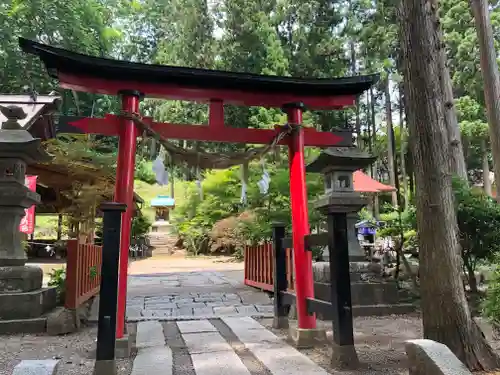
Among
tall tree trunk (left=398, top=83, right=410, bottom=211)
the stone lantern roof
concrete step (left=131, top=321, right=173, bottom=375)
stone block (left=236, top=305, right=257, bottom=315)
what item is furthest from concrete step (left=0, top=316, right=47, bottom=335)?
tall tree trunk (left=398, top=83, right=410, bottom=211)

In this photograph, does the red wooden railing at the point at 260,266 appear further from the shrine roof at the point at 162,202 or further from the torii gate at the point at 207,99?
the shrine roof at the point at 162,202

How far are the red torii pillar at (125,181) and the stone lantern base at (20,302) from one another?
5.61 feet

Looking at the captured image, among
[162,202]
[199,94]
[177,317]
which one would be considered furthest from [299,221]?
[162,202]

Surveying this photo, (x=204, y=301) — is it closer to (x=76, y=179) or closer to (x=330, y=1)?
(x=76, y=179)

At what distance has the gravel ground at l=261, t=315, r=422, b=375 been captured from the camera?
13.7 ft

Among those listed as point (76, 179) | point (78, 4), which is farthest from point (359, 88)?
point (78, 4)

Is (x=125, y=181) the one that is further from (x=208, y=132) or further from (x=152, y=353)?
(x=152, y=353)

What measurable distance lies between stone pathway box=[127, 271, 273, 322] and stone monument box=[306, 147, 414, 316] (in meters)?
1.47

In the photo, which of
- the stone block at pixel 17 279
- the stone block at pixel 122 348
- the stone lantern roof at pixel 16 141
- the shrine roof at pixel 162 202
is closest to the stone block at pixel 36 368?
the stone block at pixel 122 348

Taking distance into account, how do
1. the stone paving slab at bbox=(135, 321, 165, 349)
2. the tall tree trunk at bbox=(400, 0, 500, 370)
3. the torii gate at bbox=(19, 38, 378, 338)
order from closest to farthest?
the tall tree trunk at bbox=(400, 0, 500, 370) < the torii gate at bbox=(19, 38, 378, 338) < the stone paving slab at bbox=(135, 321, 165, 349)

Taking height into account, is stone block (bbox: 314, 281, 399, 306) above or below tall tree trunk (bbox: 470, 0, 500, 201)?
below

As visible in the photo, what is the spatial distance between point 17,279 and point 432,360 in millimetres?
5559

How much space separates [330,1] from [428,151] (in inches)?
840

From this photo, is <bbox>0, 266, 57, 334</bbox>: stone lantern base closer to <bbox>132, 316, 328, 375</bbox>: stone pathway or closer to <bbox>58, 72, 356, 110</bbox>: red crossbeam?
<bbox>132, 316, 328, 375</bbox>: stone pathway
